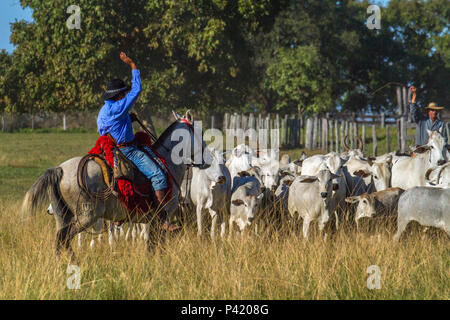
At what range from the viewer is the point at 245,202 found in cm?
1001

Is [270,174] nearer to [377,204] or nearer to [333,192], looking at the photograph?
[333,192]

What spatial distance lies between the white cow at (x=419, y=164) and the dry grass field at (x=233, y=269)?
7.70ft

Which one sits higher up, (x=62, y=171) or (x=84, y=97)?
(x=84, y=97)

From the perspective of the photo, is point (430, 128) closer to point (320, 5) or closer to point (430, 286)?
point (430, 286)

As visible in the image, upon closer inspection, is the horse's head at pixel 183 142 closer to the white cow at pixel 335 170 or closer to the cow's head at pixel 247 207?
the cow's head at pixel 247 207

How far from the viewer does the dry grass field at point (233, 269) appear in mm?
6195

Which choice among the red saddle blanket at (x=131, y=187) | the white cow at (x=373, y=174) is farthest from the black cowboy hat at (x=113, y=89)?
the white cow at (x=373, y=174)

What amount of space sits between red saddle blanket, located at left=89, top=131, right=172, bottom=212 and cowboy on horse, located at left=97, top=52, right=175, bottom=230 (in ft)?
0.38

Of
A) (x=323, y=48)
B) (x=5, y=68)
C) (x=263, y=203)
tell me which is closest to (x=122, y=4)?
(x=5, y=68)

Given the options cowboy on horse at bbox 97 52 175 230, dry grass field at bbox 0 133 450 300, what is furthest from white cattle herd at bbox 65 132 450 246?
cowboy on horse at bbox 97 52 175 230
